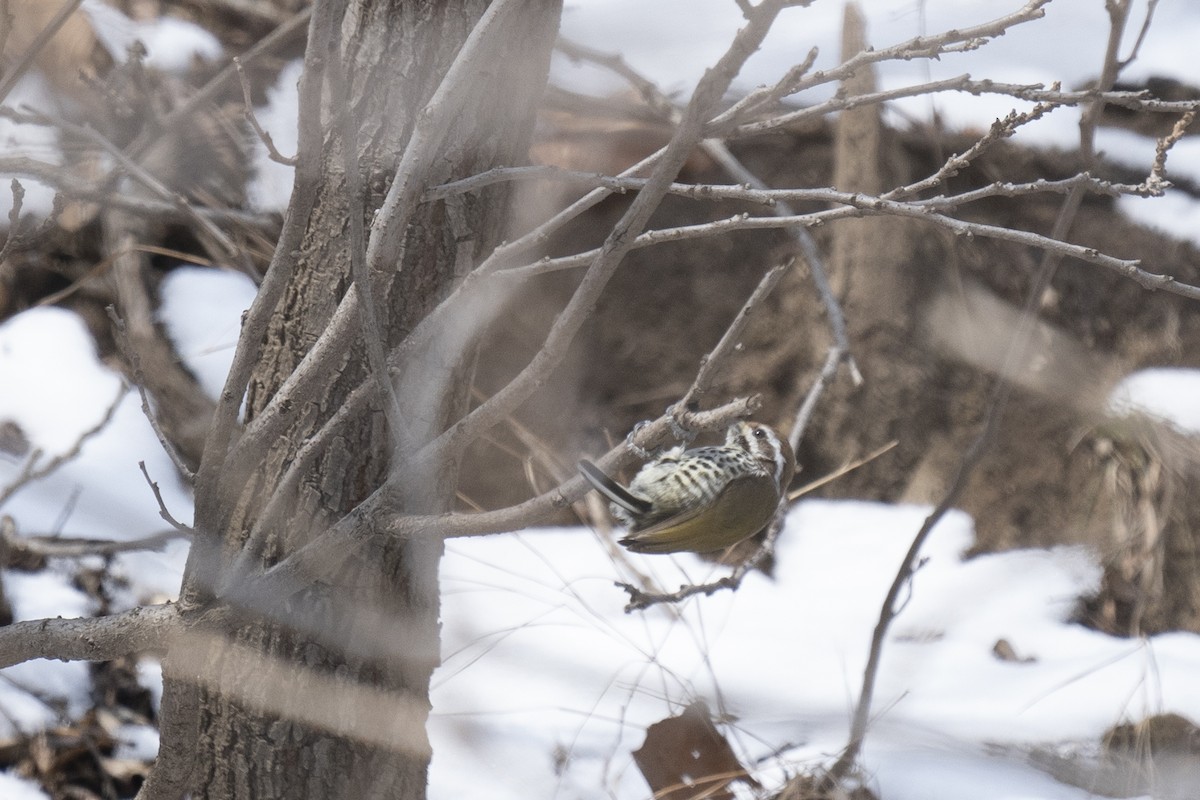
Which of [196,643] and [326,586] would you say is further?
[326,586]

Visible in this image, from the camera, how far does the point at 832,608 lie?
3406 millimetres

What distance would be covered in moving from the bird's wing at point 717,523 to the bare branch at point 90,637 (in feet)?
2.87

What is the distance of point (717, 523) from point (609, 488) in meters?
0.57

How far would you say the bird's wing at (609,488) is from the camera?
1.35m

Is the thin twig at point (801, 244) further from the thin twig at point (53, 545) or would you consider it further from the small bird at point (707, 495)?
the thin twig at point (53, 545)

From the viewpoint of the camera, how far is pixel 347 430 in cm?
167

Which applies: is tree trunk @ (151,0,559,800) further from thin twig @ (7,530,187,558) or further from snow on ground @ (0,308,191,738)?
thin twig @ (7,530,187,558)

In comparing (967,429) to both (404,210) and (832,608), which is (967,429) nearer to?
(832,608)

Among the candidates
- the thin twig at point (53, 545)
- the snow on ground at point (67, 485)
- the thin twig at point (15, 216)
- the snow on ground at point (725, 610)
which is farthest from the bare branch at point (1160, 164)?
the thin twig at point (53, 545)

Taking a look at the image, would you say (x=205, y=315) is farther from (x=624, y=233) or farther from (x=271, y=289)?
(x=624, y=233)

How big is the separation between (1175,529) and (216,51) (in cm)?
384

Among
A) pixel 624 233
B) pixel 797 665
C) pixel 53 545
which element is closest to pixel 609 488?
pixel 624 233

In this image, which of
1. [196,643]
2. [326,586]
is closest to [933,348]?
[326,586]

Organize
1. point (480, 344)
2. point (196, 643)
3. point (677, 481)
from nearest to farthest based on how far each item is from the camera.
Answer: point (196, 643) < point (480, 344) < point (677, 481)
